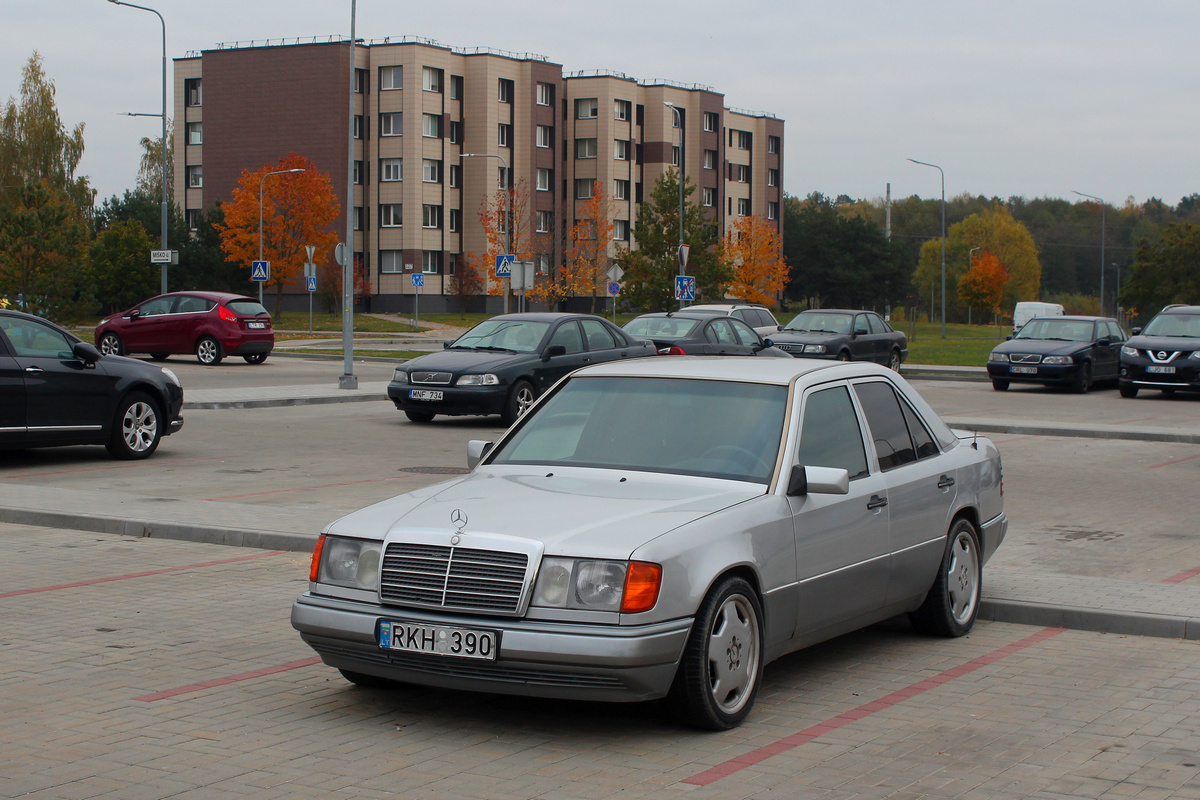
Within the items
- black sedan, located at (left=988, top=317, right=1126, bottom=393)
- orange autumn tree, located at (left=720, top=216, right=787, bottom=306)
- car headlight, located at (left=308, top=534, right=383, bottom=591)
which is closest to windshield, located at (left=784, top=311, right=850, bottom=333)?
→ black sedan, located at (left=988, top=317, right=1126, bottom=393)

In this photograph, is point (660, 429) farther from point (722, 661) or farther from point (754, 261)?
point (754, 261)

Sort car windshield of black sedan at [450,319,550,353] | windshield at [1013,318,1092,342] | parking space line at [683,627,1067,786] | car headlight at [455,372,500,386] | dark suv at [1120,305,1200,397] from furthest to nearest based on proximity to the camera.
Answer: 1. windshield at [1013,318,1092,342]
2. dark suv at [1120,305,1200,397]
3. car windshield of black sedan at [450,319,550,353]
4. car headlight at [455,372,500,386]
5. parking space line at [683,627,1067,786]

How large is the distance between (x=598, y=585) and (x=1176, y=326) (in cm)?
2501

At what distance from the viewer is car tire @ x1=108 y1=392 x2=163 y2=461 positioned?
14453 millimetres

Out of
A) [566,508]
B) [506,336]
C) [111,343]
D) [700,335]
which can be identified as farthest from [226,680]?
[111,343]

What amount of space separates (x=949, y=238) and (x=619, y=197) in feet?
179

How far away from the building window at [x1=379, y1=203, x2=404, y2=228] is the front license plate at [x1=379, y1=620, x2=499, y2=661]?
81275 mm

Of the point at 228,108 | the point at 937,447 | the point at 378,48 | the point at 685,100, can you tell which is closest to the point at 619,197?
the point at 685,100

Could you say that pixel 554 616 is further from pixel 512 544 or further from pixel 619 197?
pixel 619 197

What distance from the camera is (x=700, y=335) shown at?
2436 centimetres

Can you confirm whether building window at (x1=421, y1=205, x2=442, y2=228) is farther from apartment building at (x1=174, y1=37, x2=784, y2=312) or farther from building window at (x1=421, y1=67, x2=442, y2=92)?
building window at (x1=421, y1=67, x2=442, y2=92)

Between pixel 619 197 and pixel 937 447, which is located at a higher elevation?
pixel 619 197

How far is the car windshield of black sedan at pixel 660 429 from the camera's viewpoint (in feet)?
19.4

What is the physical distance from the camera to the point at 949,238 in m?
140
